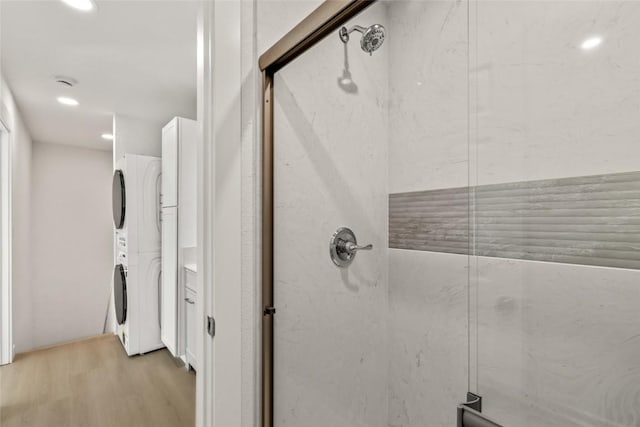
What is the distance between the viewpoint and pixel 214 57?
3.25ft

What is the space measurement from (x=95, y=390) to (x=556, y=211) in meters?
3.13

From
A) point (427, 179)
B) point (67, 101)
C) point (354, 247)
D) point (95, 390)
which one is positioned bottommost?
point (95, 390)

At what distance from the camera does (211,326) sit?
1.00m

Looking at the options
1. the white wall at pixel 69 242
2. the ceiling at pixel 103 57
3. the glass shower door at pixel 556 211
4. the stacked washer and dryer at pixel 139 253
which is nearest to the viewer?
the glass shower door at pixel 556 211

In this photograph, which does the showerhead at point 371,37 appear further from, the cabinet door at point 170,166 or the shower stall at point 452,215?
the cabinet door at point 170,166

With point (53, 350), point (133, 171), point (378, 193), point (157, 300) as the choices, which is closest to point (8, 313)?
point (53, 350)

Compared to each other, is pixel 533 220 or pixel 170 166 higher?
pixel 170 166

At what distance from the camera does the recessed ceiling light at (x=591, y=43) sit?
0.89 m

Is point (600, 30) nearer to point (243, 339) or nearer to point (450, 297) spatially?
point (450, 297)

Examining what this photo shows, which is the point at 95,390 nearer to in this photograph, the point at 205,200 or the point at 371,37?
the point at 205,200

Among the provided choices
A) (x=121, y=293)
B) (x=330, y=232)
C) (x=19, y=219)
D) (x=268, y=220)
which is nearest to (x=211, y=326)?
(x=268, y=220)

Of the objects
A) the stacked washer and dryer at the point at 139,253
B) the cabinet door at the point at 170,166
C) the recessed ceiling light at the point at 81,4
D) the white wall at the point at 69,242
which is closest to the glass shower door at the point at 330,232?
the recessed ceiling light at the point at 81,4

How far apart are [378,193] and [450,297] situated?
18.5 inches

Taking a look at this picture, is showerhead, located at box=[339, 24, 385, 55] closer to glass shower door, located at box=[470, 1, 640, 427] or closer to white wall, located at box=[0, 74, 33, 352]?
glass shower door, located at box=[470, 1, 640, 427]
